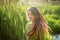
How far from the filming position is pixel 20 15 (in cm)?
304

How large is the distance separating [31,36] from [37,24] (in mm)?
114

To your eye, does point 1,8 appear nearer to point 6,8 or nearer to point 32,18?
point 6,8

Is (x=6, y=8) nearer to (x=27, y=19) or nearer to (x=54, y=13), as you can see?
(x=27, y=19)

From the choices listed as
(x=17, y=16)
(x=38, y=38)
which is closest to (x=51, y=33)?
(x=38, y=38)

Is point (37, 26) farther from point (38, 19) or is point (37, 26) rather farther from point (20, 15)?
point (20, 15)

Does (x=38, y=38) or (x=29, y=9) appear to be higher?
(x=29, y=9)

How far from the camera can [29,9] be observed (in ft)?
9.91

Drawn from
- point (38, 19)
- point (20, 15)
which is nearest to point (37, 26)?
point (38, 19)

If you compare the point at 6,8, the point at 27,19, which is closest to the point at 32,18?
the point at 27,19

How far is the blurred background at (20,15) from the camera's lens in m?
3.03

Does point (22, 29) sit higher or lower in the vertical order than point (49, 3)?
lower

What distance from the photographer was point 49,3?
9.96ft

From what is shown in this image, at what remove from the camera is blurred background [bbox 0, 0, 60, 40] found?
3027 millimetres

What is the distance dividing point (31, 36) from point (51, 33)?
6.7 inches
